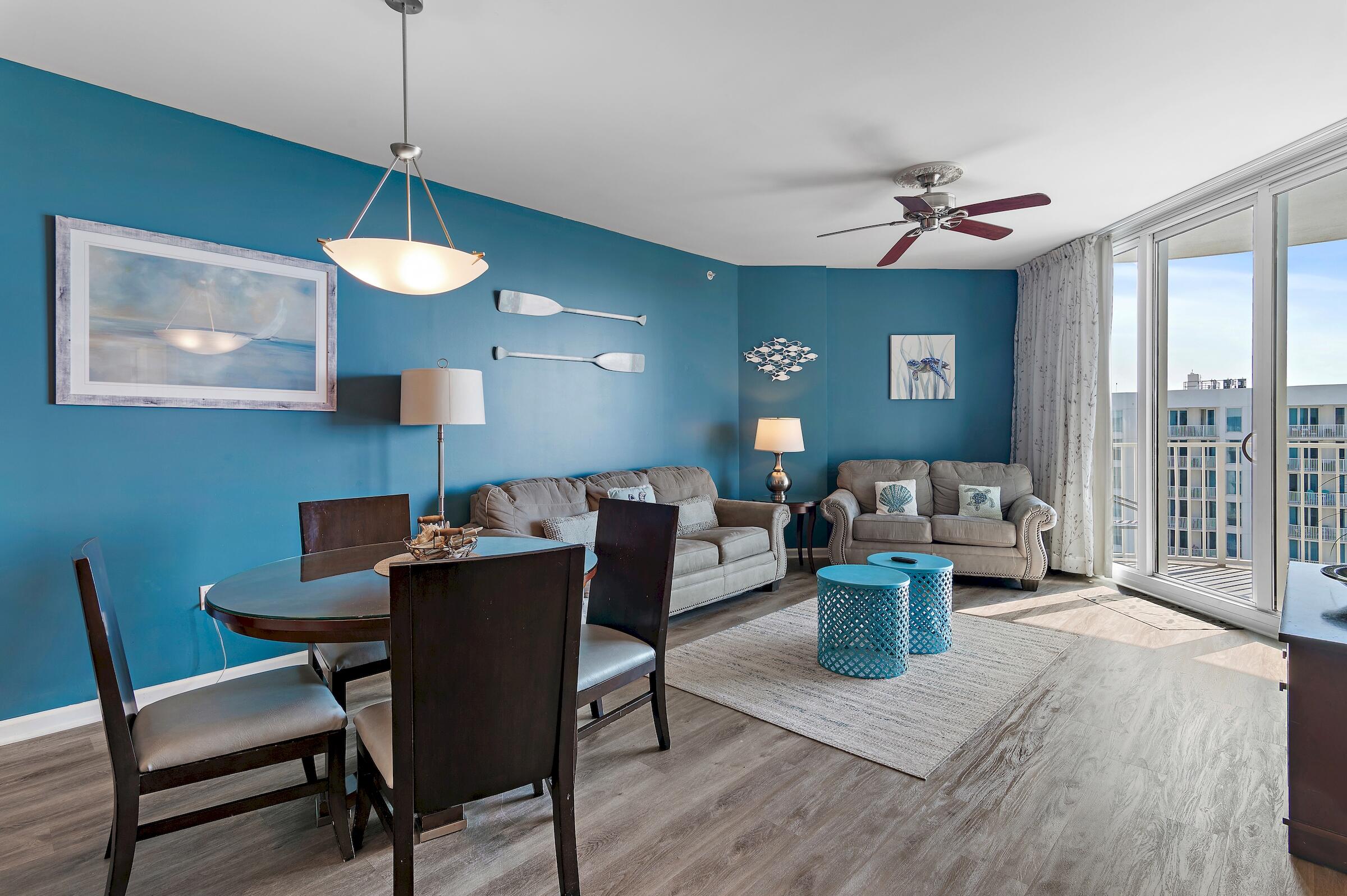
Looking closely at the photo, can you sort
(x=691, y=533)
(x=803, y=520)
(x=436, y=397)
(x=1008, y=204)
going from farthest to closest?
(x=803, y=520), (x=691, y=533), (x=1008, y=204), (x=436, y=397)

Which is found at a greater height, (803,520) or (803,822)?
(803,520)

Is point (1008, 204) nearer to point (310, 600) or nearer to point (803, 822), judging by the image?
point (803, 822)

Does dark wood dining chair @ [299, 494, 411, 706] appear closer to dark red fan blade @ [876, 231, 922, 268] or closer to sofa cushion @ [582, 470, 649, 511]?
sofa cushion @ [582, 470, 649, 511]

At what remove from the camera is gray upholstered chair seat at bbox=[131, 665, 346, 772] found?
156 centimetres

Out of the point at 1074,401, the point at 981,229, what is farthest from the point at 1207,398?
the point at 981,229

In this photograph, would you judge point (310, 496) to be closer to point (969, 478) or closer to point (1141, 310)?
point (969, 478)

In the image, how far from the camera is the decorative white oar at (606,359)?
4121mm

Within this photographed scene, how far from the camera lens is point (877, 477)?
5609 mm

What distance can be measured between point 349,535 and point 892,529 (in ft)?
12.4

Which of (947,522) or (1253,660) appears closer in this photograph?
(1253,660)

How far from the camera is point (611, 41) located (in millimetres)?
2395

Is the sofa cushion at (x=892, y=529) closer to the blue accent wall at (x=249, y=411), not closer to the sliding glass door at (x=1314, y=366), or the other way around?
the blue accent wall at (x=249, y=411)

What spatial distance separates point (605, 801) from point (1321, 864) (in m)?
1.97

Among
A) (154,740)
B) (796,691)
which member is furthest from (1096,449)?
(154,740)
